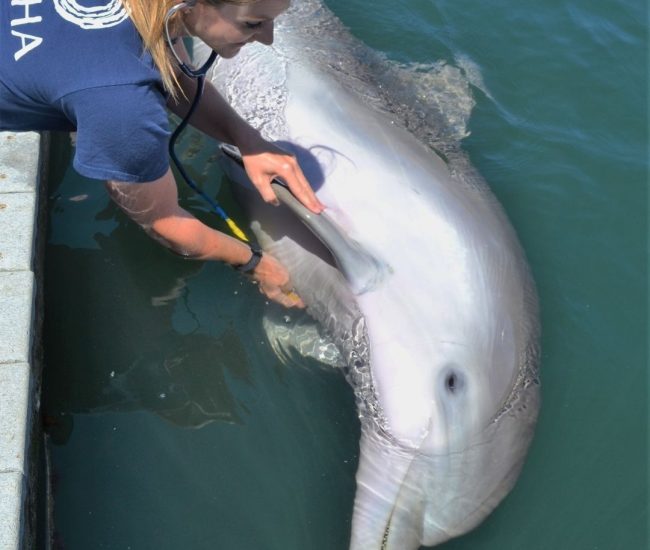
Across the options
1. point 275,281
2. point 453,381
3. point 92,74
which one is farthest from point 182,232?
point 453,381

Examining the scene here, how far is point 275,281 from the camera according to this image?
504 centimetres

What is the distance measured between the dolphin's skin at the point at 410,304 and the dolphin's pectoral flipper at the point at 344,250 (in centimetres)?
3

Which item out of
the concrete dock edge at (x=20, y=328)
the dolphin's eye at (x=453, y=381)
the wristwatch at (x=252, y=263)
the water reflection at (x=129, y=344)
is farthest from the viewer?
the wristwatch at (x=252, y=263)

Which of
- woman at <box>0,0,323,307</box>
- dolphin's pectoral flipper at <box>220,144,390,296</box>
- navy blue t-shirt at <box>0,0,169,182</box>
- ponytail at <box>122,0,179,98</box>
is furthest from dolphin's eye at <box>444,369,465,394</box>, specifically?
ponytail at <box>122,0,179,98</box>

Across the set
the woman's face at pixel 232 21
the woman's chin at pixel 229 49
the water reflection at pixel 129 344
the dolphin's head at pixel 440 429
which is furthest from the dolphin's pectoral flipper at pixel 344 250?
the woman's face at pixel 232 21

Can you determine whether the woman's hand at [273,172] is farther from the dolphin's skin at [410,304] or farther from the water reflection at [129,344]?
the water reflection at [129,344]

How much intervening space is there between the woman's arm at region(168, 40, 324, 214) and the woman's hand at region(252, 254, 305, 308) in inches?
20.8

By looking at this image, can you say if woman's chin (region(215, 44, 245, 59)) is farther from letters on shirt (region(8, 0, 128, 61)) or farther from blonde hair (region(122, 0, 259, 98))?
letters on shirt (region(8, 0, 128, 61))

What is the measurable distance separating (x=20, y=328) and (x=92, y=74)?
53.5 inches

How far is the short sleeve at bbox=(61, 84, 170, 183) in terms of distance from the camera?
341 cm

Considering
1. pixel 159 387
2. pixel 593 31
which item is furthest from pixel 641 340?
pixel 593 31

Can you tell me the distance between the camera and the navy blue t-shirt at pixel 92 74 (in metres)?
3.40

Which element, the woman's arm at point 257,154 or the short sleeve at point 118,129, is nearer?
the short sleeve at point 118,129

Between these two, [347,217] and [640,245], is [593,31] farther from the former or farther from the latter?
[347,217]
